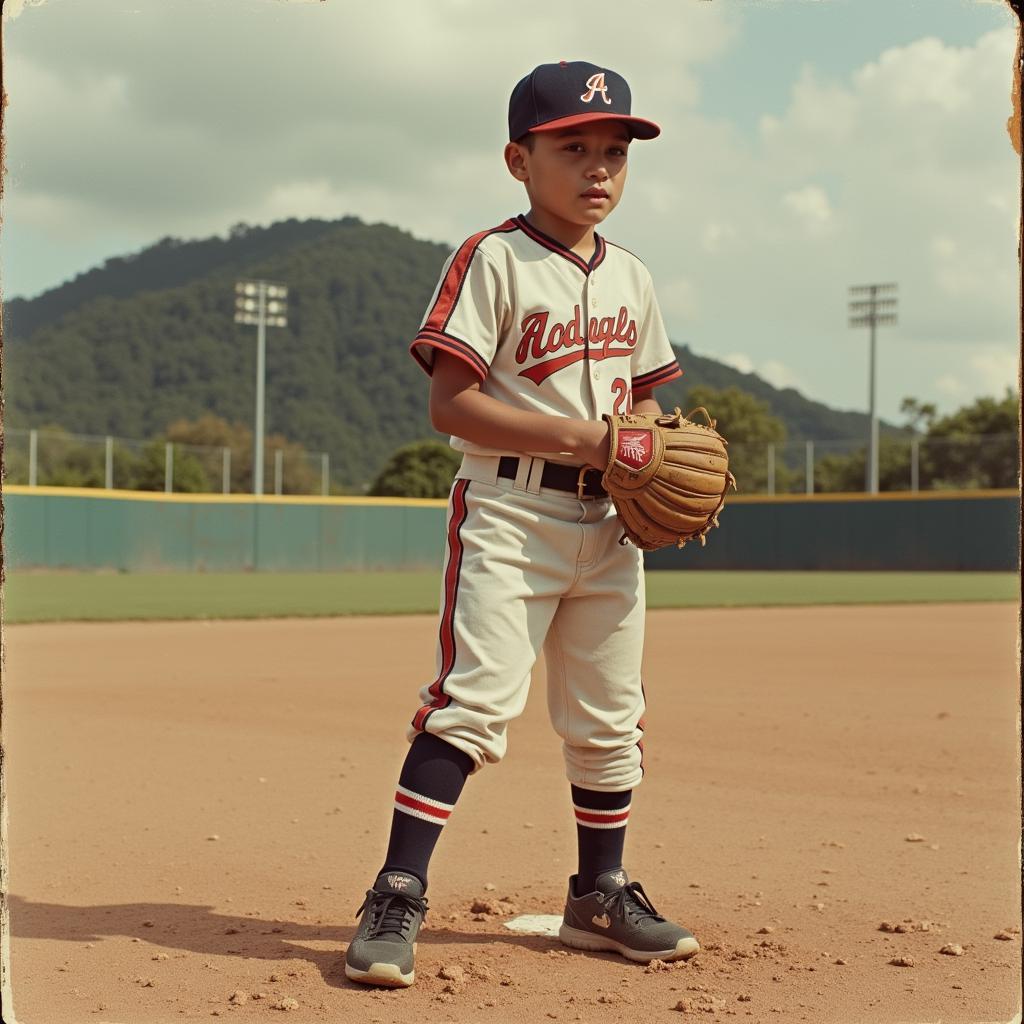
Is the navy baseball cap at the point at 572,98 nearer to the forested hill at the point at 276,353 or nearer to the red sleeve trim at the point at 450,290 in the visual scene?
the red sleeve trim at the point at 450,290

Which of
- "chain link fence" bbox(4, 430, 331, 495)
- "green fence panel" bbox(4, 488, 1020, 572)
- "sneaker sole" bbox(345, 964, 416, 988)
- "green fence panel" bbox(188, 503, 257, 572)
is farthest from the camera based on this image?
"chain link fence" bbox(4, 430, 331, 495)

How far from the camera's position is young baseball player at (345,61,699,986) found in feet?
7.88

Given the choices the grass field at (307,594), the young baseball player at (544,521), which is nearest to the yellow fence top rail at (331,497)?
the grass field at (307,594)

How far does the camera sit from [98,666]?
7781 mm

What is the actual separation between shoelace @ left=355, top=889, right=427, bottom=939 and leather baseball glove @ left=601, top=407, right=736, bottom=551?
817mm

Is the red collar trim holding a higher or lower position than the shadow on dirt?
higher

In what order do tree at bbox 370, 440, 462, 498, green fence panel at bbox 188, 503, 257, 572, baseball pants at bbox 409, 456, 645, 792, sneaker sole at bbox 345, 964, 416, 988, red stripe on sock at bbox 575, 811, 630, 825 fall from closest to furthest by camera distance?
1. sneaker sole at bbox 345, 964, 416, 988
2. baseball pants at bbox 409, 456, 645, 792
3. red stripe on sock at bbox 575, 811, 630, 825
4. green fence panel at bbox 188, 503, 257, 572
5. tree at bbox 370, 440, 462, 498

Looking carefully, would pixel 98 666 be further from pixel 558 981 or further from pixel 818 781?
pixel 558 981

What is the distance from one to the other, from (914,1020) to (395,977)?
34.6 inches

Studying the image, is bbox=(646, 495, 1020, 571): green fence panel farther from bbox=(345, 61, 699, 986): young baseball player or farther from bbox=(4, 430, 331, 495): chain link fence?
bbox=(345, 61, 699, 986): young baseball player

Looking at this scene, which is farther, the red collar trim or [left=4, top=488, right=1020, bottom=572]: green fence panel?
[left=4, top=488, right=1020, bottom=572]: green fence panel

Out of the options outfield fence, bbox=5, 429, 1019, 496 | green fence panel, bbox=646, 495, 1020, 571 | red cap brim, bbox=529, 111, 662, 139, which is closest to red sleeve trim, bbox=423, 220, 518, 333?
red cap brim, bbox=529, 111, 662, 139

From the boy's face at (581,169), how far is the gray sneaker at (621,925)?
4.46ft

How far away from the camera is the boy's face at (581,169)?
249 cm
